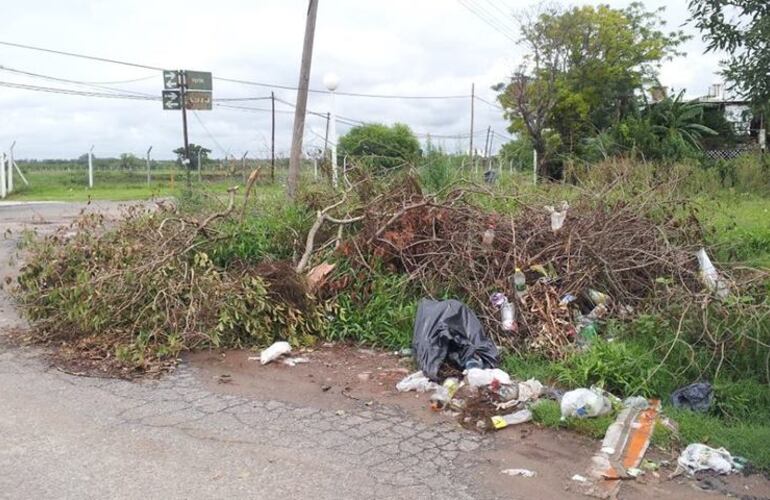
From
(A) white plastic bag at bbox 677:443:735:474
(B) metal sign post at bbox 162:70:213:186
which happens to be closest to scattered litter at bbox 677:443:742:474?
(A) white plastic bag at bbox 677:443:735:474

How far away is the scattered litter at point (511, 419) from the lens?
4148 mm

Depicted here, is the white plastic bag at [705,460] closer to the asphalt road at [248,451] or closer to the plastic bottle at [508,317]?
the asphalt road at [248,451]

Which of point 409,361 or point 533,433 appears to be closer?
point 533,433

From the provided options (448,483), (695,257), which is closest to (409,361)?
(448,483)

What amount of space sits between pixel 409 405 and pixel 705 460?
187 centimetres

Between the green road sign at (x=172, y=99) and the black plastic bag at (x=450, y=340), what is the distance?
438 inches

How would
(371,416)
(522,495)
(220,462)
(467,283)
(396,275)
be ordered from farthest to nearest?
1. (396,275)
2. (467,283)
3. (371,416)
4. (220,462)
5. (522,495)

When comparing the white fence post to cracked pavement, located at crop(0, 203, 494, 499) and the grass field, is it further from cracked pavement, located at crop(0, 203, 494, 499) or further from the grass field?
cracked pavement, located at crop(0, 203, 494, 499)

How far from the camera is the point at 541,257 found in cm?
618

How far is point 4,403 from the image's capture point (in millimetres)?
4531

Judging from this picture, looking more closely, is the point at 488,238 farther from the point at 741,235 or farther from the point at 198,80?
the point at 198,80

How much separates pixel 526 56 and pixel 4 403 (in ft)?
94.5

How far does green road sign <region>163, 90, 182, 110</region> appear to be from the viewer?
14719mm

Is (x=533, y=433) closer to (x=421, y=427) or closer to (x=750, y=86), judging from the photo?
(x=421, y=427)
